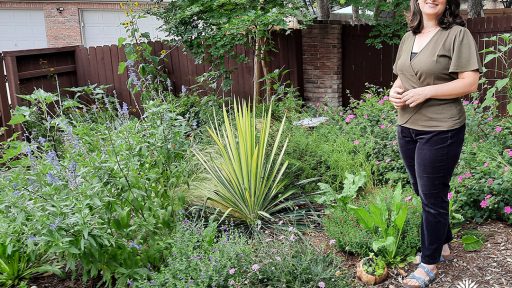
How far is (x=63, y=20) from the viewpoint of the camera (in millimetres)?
15852

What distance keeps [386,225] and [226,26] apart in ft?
12.0

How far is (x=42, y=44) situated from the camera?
1603 centimetres

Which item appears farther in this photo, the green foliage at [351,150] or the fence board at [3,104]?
the fence board at [3,104]

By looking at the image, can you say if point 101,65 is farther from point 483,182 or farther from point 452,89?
point 452,89

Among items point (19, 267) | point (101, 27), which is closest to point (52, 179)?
point (19, 267)

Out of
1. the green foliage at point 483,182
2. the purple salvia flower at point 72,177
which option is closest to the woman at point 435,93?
the green foliage at point 483,182

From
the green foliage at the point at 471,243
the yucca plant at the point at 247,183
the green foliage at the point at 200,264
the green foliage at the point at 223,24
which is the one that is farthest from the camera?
the green foliage at the point at 223,24

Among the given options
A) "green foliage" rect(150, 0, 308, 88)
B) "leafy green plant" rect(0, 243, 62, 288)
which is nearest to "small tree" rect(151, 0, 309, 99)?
"green foliage" rect(150, 0, 308, 88)

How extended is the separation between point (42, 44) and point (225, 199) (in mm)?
14721

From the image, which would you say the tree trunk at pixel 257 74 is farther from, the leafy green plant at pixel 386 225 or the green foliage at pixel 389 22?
the leafy green plant at pixel 386 225

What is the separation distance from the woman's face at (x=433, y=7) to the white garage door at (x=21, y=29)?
51.7ft

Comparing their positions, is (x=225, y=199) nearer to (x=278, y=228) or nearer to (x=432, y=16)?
(x=278, y=228)

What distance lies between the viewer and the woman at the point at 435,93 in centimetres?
227

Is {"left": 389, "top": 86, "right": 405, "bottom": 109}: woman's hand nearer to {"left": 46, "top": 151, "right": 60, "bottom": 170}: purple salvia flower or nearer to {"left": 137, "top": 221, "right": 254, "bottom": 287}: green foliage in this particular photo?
{"left": 137, "top": 221, "right": 254, "bottom": 287}: green foliage
